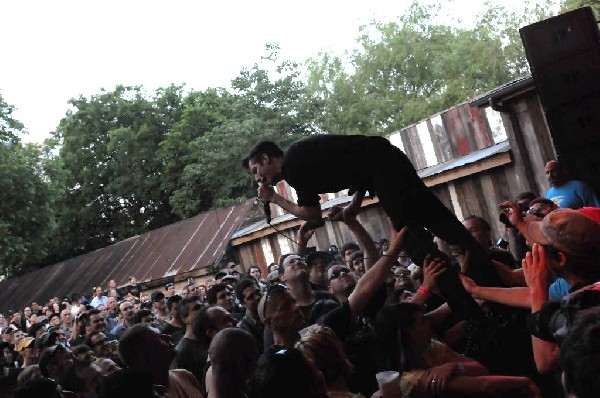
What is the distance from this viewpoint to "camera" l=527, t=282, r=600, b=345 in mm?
2254

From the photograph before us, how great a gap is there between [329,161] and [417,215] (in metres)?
0.67

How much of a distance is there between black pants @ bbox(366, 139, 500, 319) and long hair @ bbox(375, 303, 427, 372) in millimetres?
687

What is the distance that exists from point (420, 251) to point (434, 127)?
1380 cm

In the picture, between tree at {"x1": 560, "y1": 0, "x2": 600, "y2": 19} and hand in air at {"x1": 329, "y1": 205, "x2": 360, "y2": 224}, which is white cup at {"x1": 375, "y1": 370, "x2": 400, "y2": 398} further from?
tree at {"x1": 560, "y1": 0, "x2": 600, "y2": 19}

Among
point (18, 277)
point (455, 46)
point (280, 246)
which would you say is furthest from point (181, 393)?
point (455, 46)

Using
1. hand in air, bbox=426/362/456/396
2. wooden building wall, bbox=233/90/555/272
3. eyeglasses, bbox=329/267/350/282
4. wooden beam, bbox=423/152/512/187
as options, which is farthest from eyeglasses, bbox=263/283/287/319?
wooden beam, bbox=423/152/512/187

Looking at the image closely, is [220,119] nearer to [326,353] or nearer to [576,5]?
[576,5]

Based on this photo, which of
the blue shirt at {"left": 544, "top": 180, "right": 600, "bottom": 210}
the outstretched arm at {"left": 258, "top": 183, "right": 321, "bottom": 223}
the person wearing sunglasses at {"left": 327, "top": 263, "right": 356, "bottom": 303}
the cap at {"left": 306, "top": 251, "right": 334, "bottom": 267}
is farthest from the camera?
the cap at {"left": 306, "top": 251, "right": 334, "bottom": 267}

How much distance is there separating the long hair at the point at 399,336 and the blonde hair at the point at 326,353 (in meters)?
0.22

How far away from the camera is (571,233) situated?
293cm

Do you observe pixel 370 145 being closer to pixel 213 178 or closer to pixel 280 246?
pixel 280 246

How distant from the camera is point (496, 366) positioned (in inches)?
157

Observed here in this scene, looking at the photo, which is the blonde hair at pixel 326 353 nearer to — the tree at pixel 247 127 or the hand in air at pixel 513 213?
the hand in air at pixel 513 213

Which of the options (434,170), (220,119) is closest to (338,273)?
(434,170)
